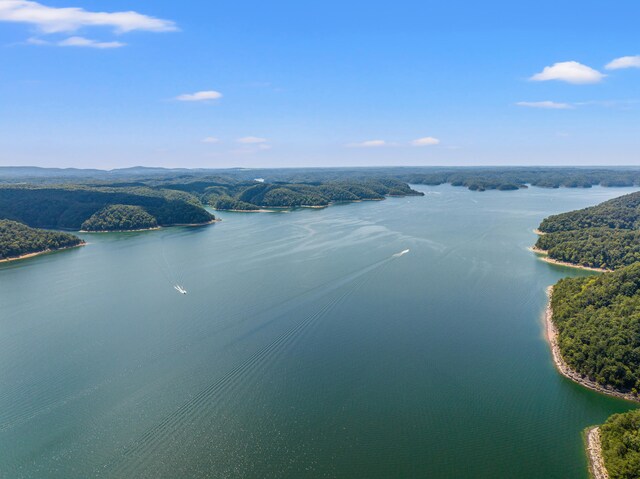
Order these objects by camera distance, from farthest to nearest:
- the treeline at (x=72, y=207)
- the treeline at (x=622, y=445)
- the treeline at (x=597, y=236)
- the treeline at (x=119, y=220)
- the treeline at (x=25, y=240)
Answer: the treeline at (x=72, y=207) < the treeline at (x=119, y=220) < the treeline at (x=25, y=240) < the treeline at (x=597, y=236) < the treeline at (x=622, y=445)

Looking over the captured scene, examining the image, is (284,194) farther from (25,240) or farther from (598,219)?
(598,219)

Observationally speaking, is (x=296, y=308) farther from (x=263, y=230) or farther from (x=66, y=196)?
(x=66, y=196)

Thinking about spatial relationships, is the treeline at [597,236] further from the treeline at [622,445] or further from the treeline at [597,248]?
the treeline at [622,445]

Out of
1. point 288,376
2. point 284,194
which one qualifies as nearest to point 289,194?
point 284,194

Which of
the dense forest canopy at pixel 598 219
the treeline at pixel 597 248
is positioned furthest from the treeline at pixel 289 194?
the treeline at pixel 597 248

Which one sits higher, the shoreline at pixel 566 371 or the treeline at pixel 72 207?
the treeline at pixel 72 207

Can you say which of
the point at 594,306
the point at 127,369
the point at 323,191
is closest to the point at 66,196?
the point at 323,191
